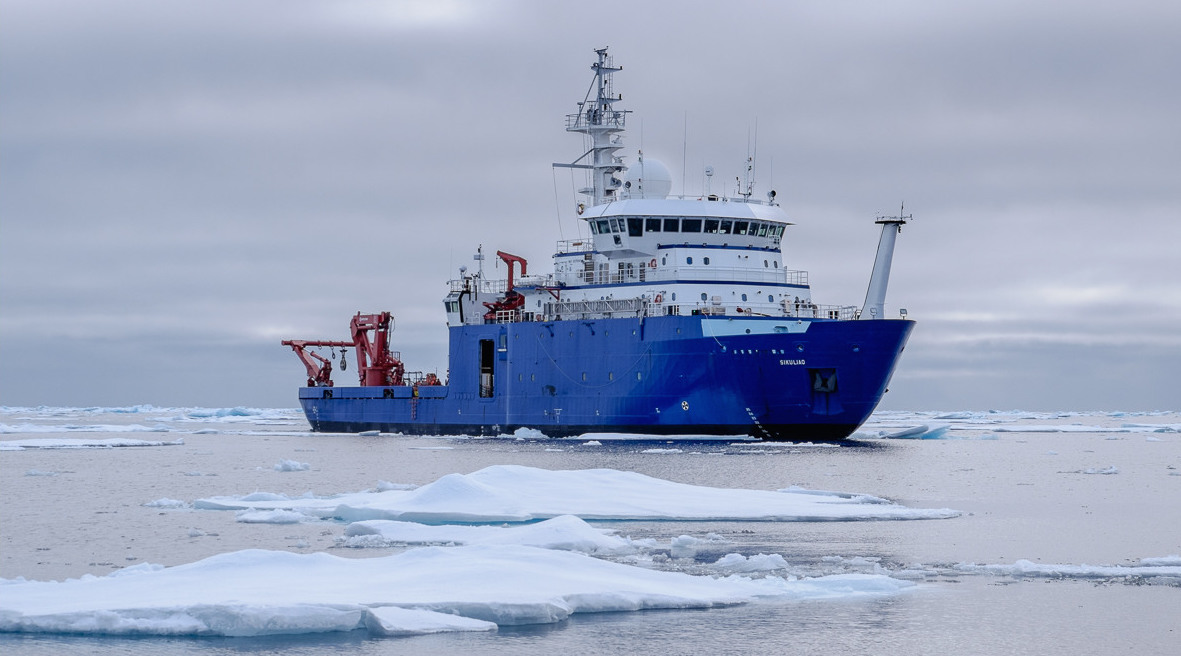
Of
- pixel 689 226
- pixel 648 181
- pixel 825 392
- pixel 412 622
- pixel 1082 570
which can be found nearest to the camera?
pixel 412 622

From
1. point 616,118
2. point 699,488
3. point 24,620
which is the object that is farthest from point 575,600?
point 616,118

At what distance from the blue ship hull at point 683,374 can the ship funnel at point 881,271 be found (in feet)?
7.26

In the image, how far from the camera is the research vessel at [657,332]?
134 ft

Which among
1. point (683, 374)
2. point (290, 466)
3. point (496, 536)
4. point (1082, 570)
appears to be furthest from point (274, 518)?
point (683, 374)

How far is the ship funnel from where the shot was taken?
42.7m

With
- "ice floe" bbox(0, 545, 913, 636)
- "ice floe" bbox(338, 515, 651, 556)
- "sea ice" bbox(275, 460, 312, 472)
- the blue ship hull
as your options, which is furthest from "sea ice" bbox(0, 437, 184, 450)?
"ice floe" bbox(0, 545, 913, 636)

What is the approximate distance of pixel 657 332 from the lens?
4284 centimetres

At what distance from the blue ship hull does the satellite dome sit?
19.9 ft

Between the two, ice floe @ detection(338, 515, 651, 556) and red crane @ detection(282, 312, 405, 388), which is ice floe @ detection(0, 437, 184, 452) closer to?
red crane @ detection(282, 312, 405, 388)

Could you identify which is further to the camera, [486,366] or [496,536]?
→ [486,366]

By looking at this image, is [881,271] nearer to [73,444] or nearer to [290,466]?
[290,466]

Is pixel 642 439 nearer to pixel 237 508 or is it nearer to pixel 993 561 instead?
pixel 237 508

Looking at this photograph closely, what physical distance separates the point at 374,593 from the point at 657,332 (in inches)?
1185

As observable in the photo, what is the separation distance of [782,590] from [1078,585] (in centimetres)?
355
